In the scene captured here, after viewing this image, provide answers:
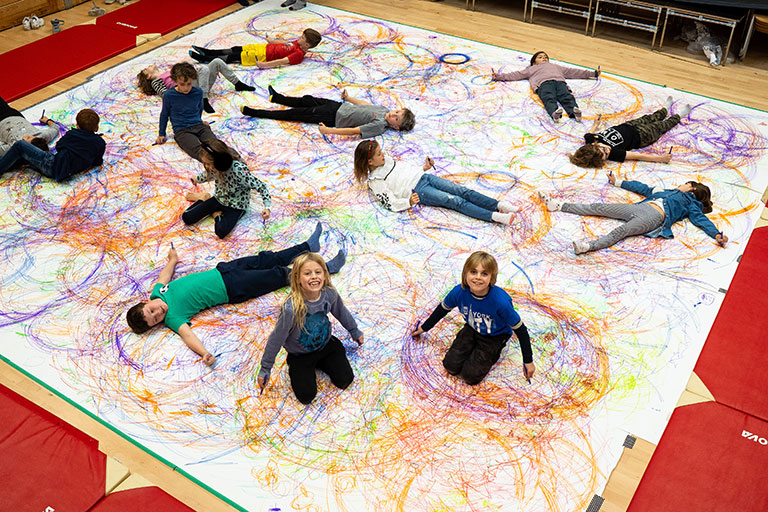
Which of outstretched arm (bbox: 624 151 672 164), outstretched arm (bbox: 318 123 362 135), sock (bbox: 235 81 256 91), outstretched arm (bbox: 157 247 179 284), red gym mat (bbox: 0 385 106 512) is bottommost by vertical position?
red gym mat (bbox: 0 385 106 512)

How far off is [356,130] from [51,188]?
6.96 feet

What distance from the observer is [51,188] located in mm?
4379

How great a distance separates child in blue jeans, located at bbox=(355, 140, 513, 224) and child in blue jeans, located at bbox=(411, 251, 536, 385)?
44.8 inches

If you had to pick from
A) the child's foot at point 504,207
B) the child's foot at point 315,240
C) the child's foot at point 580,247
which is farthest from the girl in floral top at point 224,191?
the child's foot at point 580,247

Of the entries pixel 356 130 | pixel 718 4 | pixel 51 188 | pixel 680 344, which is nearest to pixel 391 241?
pixel 356 130

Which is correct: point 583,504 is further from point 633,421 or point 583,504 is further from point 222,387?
point 222,387

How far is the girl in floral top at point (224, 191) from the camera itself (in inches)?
151

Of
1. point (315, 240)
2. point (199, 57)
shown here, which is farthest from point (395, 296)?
point (199, 57)

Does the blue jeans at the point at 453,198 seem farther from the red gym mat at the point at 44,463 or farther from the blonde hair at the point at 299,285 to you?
the red gym mat at the point at 44,463

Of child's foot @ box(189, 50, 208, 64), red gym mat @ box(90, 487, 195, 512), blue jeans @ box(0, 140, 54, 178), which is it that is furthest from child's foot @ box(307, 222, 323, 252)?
child's foot @ box(189, 50, 208, 64)

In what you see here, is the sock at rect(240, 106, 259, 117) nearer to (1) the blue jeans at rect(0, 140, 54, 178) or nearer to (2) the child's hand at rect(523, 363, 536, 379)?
(1) the blue jeans at rect(0, 140, 54, 178)

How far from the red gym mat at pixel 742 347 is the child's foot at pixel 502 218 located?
1.25 m

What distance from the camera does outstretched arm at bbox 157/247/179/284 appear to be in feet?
11.7

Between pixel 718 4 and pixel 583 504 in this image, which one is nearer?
pixel 583 504
